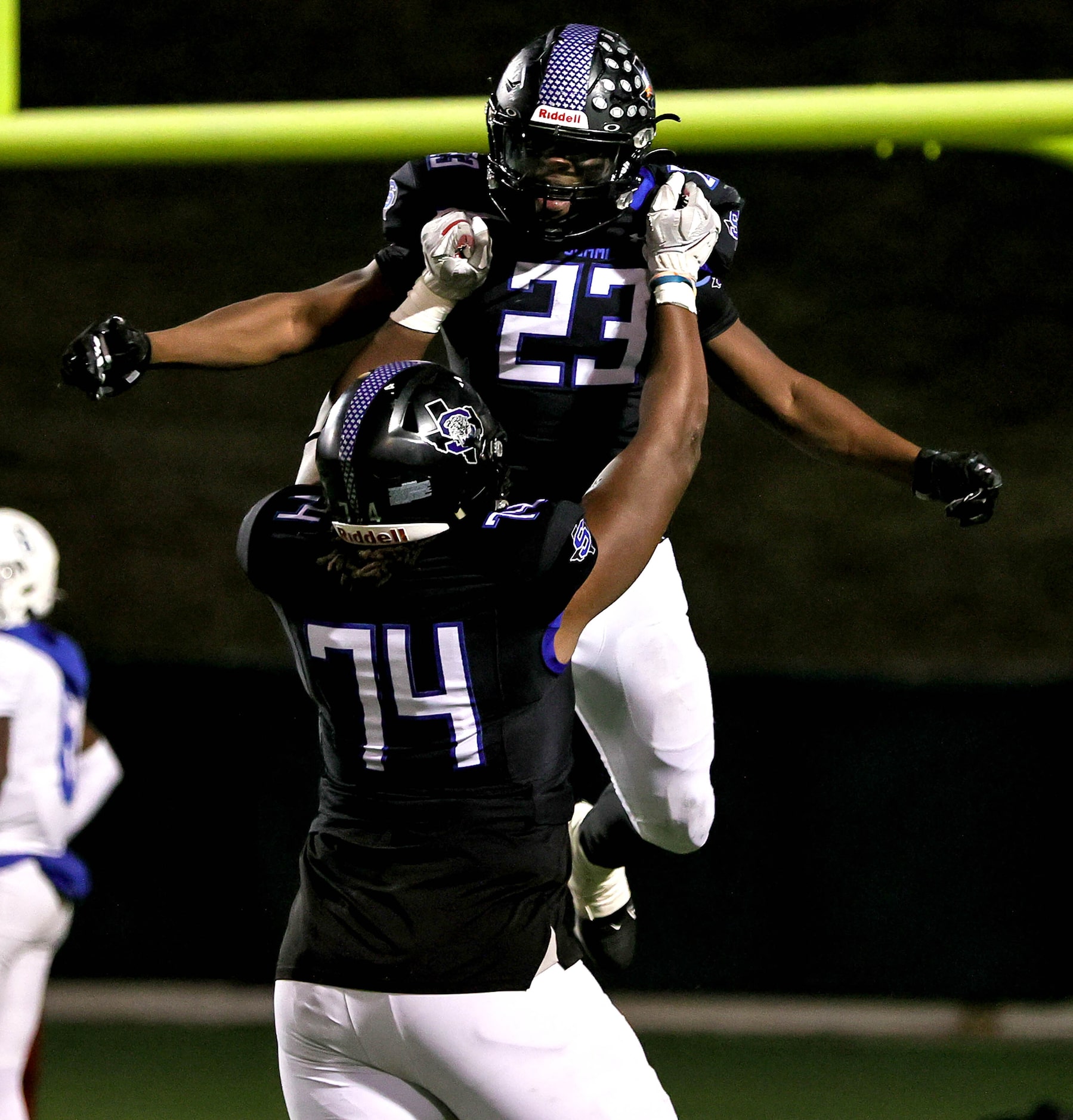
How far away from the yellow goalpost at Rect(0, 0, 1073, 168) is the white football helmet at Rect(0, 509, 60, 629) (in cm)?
89

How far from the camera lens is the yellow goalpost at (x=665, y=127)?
2592 mm

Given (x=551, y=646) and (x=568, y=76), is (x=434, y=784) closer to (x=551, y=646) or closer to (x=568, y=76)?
(x=551, y=646)

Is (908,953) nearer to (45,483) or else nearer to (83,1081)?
(83,1081)

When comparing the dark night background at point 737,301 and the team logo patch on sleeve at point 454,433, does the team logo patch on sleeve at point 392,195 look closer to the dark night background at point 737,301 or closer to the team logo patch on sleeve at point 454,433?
the team logo patch on sleeve at point 454,433

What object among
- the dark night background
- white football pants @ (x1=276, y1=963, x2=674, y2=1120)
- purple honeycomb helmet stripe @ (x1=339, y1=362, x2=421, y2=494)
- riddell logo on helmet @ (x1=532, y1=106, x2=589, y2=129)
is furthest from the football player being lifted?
the dark night background

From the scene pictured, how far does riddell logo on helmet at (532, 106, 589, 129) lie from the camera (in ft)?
7.14

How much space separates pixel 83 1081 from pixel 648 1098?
8.98ft

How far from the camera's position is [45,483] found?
18.7 feet

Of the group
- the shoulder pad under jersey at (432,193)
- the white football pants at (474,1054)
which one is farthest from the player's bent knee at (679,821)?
the shoulder pad under jersey at (432,193)

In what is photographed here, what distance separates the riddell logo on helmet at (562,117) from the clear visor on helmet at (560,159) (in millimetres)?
18

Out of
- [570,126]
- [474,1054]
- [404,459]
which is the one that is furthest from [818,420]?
[474,1054]

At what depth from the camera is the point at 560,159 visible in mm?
2209

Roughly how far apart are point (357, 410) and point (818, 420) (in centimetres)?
101


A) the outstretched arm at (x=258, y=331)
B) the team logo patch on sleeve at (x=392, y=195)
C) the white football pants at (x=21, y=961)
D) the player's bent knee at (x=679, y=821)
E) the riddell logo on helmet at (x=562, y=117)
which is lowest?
the white football pants at (x=21, y=961)
